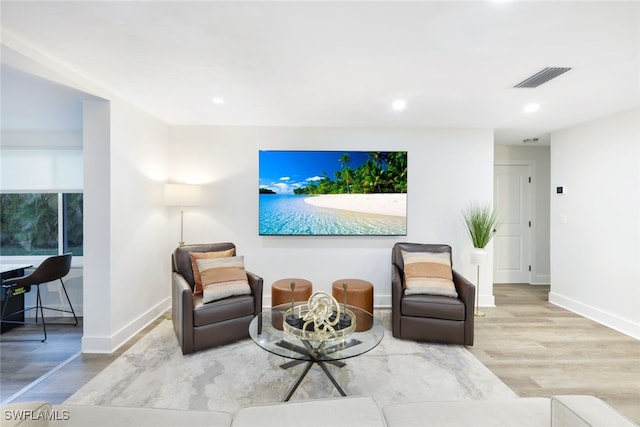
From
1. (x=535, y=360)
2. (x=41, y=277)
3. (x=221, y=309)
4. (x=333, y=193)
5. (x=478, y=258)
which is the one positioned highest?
(x=333, y=193)

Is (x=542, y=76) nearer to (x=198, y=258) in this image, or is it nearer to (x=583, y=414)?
(x=583, y=414)

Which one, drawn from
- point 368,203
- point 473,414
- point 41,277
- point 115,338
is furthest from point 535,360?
point 41,277

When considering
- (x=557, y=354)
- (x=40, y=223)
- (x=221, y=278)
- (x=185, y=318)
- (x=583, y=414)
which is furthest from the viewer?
(x=40, y=223)

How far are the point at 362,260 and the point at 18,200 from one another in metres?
4.71

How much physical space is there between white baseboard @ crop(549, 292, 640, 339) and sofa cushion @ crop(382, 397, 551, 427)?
122 inches

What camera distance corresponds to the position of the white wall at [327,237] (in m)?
3.96

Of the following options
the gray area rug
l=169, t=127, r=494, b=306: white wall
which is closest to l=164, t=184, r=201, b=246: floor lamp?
l=169, t=127, r=494, b=306: white wall

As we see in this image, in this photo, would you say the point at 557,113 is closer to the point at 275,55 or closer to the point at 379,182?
the point at 379,182

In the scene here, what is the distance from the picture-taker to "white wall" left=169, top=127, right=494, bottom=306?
13.0 feet

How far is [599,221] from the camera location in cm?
361

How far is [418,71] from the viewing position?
7.59 ft

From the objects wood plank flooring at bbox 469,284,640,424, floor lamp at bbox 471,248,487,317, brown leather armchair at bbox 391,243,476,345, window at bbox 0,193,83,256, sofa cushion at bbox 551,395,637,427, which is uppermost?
window at bbox 0,193,83,256

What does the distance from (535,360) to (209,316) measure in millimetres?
3024

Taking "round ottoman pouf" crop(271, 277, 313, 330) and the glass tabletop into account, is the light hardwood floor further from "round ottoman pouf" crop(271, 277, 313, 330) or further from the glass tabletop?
"round ottoman pouf" crop(271, 277, 313, 330)
